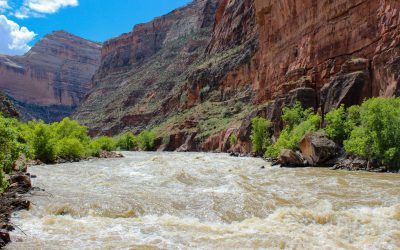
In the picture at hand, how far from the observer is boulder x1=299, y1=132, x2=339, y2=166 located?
26.8 m

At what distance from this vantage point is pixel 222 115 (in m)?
75.7

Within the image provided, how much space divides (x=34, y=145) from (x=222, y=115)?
149ft

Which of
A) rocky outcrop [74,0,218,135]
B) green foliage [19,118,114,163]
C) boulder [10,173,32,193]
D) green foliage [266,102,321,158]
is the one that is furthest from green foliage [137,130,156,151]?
boulder [10,173,32,193]

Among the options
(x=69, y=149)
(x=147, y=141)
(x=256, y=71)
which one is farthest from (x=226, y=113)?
(x=69, y=149)

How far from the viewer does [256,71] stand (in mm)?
77500

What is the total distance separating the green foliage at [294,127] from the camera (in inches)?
1314

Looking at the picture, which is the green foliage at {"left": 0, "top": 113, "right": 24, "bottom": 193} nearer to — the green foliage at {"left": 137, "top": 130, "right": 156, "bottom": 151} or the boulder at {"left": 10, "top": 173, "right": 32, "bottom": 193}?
the boulder at {"left": 10, "top": 173, "right": 32, "bottom": 193}

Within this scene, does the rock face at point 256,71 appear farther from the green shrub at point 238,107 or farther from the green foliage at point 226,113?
the green shrub at point 238,107

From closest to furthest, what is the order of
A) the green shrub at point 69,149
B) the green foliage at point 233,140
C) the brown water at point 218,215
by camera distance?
the brown water at point 218,215
the green shrub at point 69,149
the green foliage at point 233,140

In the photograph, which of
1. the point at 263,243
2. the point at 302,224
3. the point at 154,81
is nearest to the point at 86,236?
the point at 263,243

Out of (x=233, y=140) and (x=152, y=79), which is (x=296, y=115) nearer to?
(x=233, y=140)

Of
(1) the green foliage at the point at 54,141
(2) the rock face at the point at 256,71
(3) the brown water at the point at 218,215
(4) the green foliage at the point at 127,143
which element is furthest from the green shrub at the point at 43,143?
(4) the green foliage at the point at 127,143

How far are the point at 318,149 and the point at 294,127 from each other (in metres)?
11.0

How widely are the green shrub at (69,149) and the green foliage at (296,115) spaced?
73.3 feet
